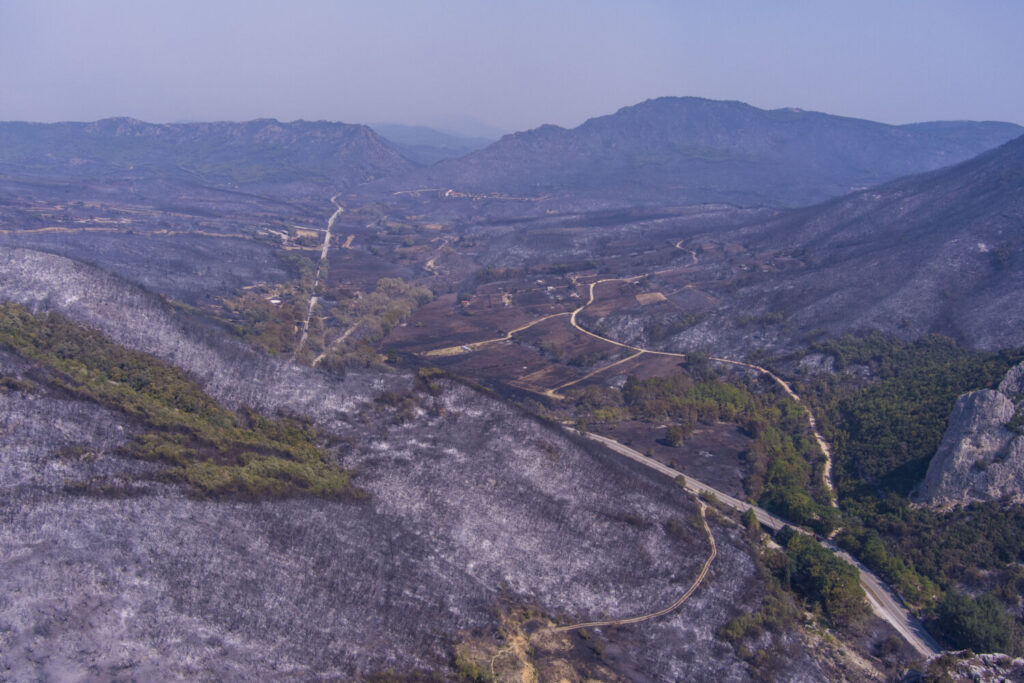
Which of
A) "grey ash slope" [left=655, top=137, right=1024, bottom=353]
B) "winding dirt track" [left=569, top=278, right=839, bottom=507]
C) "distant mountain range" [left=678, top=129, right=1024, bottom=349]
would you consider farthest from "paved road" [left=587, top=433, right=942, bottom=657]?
"distant mountain range" [left=678, top=129, right=1024, bottom=349]

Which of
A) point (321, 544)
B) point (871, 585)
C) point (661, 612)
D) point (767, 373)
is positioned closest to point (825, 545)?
point (871, 585)

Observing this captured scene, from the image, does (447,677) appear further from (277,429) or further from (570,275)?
(570,275)

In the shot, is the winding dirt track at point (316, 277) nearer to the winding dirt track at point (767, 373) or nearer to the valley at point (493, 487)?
the valley at point (493, 487)

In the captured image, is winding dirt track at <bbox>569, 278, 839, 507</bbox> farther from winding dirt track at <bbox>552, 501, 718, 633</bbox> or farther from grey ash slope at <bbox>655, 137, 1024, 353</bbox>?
winding dirt track at <bbox>552, 501, 718, 633</bbox>

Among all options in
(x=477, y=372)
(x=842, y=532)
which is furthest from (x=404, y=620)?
(x=477, y=372)

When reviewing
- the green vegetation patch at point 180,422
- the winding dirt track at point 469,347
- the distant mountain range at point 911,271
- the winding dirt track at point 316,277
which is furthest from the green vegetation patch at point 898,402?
the winding dirt track at point 316,277

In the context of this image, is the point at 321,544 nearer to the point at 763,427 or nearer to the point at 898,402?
the point at 763,427
